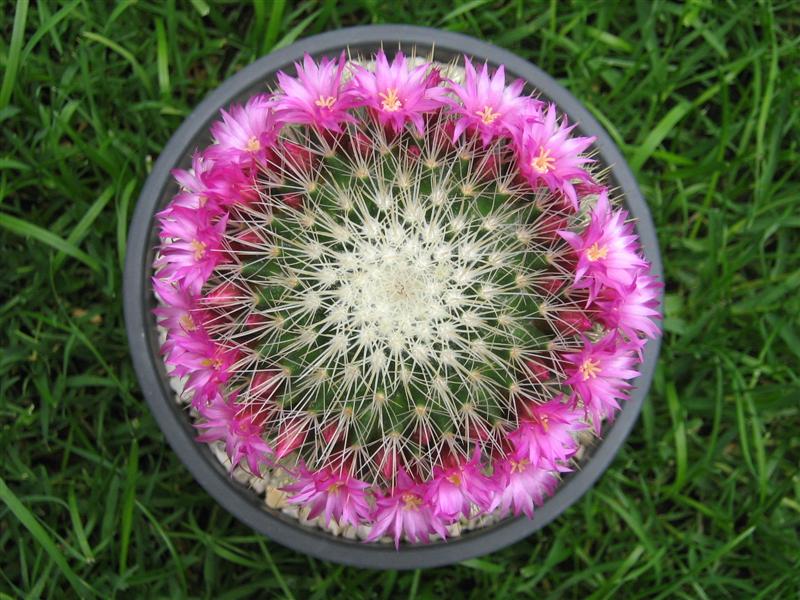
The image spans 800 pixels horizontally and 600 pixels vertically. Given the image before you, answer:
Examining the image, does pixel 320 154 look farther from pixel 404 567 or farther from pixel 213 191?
pixel 404 567

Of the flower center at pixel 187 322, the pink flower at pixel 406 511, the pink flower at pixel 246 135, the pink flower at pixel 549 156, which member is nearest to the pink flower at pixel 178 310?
the flower center at pixel 187 322

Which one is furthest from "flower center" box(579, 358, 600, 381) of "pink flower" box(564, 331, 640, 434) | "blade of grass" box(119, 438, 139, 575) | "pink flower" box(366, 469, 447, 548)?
"blade of grass" box(119, 438, 139, 575)

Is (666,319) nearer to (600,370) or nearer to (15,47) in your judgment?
(600,370)

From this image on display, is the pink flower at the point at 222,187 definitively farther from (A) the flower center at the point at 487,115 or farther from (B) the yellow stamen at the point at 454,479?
(B) the yellow stamen at the point at 454,479

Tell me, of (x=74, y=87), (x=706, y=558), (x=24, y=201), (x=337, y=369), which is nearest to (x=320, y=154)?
(x=337, y=369)

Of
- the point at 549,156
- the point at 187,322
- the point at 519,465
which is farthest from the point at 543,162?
the point at 187,322

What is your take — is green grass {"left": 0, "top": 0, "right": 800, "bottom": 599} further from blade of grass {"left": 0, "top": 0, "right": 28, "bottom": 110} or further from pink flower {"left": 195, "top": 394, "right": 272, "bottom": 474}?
pink flower {"left": 195, "top": 394, "right": 272, "bottom": 474}
